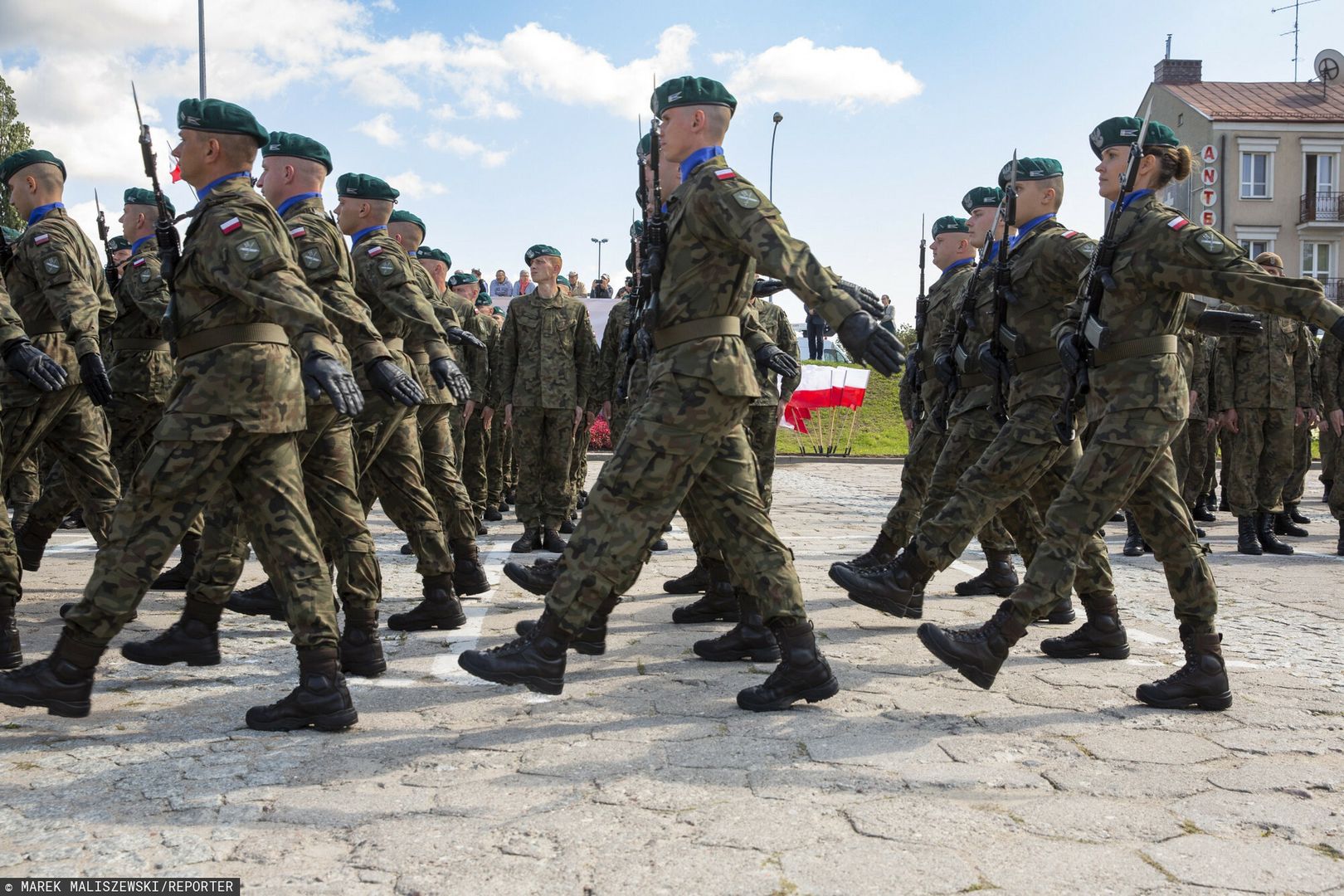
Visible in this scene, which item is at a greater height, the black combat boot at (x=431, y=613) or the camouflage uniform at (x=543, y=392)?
the camouflage uniform at (x=543, y=392)

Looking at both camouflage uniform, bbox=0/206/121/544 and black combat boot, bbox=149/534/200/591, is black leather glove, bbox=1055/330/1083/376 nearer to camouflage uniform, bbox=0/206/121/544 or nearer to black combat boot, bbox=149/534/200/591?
camouflage uniform, bbox=0/206/121/544

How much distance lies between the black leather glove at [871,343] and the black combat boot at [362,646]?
237cm

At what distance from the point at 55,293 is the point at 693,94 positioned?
3.39 m

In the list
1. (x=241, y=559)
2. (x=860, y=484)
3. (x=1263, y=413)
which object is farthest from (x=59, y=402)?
(x=860, y=484)

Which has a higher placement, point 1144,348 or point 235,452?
point 1144,348

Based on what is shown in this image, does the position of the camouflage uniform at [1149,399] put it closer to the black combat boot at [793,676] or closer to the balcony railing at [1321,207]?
the black combat boot at [793,676]

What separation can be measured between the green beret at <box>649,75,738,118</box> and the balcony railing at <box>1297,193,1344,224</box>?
155ft

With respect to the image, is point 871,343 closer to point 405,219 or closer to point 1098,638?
point 1098,638

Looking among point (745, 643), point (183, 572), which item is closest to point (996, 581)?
point (745, 643)

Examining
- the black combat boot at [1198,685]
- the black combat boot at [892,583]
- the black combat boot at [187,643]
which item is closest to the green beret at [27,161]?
the black combat boot at [187,643]

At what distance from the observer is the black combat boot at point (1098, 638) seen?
537 centimetres

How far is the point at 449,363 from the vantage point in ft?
18.1

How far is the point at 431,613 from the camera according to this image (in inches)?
232

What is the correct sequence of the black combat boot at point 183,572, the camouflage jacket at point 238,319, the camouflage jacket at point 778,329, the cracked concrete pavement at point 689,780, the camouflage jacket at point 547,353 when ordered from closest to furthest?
the cracked concrete pavement at point 689,780 < the camouflage jacket at point 238,319 < the black combat boot at point 183,572 < the camouflage jacket at point 778,329 < the camouflage jacket at point 547,353
